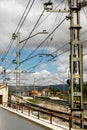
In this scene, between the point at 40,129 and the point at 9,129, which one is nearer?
Result: the point at 40,129

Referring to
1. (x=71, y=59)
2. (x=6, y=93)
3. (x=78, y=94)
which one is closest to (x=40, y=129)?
(x=78, y=94)

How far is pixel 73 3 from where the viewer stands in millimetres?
15844

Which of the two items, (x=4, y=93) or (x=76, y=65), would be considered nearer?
(x=76, y=65)

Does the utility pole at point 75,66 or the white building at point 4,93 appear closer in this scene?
the utility pole at point 75,66

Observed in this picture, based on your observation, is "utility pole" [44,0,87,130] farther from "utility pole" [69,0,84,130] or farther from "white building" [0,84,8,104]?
"white building" [0,84,8,104]

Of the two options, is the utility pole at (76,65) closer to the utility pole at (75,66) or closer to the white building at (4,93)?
the utility pole at (75,66)

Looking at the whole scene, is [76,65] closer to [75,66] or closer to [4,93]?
[75,66]

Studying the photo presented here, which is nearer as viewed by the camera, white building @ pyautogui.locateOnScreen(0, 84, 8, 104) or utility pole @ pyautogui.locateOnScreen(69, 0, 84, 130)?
utility pole @ pyautogui.locateOnScreen(69, 0, 84, 130)

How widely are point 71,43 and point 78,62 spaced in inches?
32.6

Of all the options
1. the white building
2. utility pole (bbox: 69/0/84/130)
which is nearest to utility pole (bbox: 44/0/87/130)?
utility pole (bbox: 69/0/84/130)

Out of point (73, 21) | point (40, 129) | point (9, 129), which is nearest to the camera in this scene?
point (40, 129)

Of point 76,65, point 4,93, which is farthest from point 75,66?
point 4,93

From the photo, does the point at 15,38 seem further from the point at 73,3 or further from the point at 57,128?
the point at 57,128

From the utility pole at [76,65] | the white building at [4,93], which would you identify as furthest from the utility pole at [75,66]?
the white building at [4,93]
